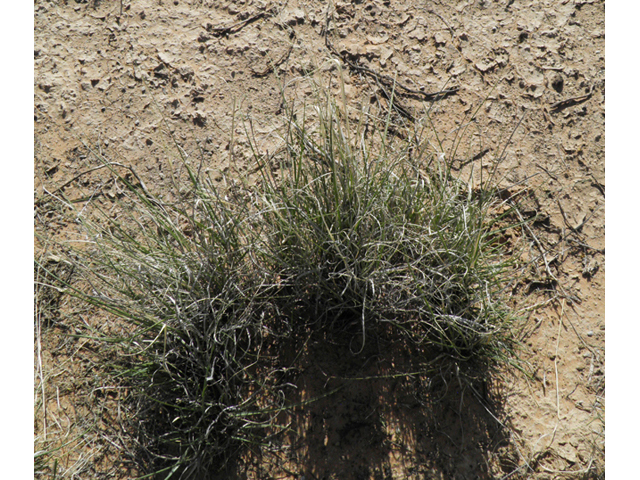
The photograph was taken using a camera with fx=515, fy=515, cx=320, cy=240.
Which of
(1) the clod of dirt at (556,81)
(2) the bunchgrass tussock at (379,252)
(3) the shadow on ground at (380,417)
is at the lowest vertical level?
(3) the shadow on ground at (380,417)

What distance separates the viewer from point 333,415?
4.85 feet

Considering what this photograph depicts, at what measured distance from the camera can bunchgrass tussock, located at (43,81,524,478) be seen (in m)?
1.39

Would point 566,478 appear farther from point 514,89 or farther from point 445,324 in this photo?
point 514,89

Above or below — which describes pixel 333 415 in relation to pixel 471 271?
below

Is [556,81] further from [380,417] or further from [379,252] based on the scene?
[380,417]

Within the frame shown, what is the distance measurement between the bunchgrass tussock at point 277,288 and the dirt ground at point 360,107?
0.46 ft

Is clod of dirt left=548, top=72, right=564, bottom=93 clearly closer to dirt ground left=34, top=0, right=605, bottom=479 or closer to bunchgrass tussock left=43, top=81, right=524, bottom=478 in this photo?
dirt ground left=34, top=0, right=605, bottom=479

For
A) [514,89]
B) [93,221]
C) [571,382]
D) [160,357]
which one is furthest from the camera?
[514,89]

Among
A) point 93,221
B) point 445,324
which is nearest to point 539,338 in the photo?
point 445,324

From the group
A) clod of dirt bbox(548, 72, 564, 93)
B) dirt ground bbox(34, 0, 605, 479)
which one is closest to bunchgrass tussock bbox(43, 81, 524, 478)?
dirt ground bbox(34, 0, 605, 479)

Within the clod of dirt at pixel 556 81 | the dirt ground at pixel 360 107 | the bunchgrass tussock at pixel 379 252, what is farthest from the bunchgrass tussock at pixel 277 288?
the clod of dirt at pixel 556 81

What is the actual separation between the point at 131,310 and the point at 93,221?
393 mm

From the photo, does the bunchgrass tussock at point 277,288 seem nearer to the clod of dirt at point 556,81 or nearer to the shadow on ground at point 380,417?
the shadow on ground at point 380,417

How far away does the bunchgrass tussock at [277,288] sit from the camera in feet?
4.57
